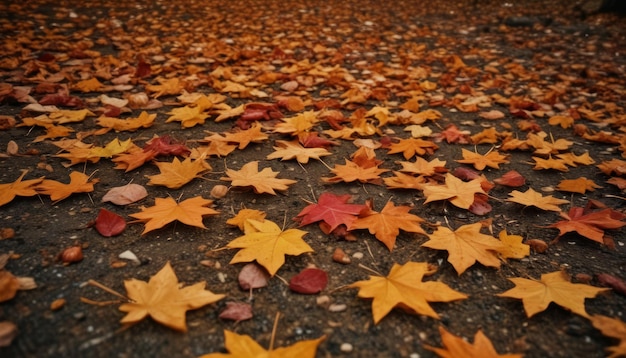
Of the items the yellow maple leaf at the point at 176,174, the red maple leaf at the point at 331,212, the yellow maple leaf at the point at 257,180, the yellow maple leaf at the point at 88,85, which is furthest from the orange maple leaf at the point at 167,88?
the red maple leaf at the point at 331,212

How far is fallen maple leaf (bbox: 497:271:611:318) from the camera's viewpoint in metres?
1.01

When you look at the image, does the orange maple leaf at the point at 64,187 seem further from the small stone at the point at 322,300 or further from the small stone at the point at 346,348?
the small stone at the point at 346,348

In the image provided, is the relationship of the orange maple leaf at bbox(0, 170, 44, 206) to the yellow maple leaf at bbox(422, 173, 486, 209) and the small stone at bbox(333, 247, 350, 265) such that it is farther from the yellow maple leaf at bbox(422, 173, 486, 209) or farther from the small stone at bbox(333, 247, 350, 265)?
the yellow maple leaf at bbox(422, 173, 486, 209)

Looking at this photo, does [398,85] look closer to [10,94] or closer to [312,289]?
[312,289]

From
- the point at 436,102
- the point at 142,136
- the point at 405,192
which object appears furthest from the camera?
the point at 436,102

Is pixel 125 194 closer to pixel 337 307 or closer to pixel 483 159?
pixel 337 307

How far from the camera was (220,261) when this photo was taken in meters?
1.20

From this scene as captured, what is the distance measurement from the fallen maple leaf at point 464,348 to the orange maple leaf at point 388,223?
39 cm

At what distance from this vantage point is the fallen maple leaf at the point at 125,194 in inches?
57.4

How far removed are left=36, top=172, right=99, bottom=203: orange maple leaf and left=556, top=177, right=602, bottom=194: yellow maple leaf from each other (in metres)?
2.12

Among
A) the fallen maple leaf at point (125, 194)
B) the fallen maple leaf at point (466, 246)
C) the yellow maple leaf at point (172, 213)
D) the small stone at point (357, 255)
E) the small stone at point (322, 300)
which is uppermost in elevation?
the fallen maple leaf at point (466, 246)

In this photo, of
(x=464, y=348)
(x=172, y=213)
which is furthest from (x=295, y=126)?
(x=464, y=348)

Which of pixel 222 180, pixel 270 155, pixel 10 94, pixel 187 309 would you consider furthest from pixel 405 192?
pixel 10 94

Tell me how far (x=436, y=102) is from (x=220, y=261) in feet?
6.98
